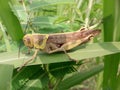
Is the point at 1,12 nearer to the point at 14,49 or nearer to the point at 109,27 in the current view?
the point at 14,49

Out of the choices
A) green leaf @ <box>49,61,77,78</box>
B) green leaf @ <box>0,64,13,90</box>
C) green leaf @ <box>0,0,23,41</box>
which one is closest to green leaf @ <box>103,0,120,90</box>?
green leaf @ <box>49,61,77,78</box>

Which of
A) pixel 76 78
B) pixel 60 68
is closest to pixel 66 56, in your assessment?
pixel 60 68

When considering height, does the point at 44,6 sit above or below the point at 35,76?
above

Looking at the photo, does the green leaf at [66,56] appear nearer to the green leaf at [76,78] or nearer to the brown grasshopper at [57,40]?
the brown grasshopper at [57,40]

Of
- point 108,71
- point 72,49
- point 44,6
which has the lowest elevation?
point 108,71

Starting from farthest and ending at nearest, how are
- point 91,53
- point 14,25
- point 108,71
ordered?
point 108,71 < point 14,25 < point 91,53

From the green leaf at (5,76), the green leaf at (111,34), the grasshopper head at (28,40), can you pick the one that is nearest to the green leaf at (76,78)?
the green leaf at (111,34)

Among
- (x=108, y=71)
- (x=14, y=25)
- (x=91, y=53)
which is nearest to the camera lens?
(x=91, y=53)

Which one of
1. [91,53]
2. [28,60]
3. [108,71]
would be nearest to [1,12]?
[28,60]
